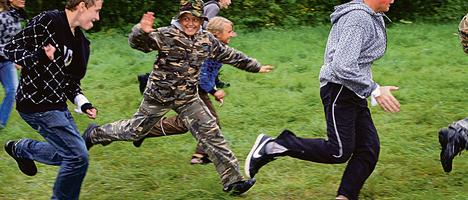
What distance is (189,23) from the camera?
540 cm

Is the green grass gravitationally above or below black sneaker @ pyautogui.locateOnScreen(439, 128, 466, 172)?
below

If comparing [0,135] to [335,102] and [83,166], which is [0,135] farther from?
[335,102]

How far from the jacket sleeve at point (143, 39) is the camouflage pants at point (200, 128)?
501 mm

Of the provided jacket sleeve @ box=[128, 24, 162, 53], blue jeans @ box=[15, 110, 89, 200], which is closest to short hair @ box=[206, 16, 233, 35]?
jacket sleeve @ box=[128, 24, 162, 53]

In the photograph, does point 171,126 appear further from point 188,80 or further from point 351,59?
point 351,59

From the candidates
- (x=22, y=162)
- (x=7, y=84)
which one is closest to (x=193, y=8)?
(x=22, y=162)

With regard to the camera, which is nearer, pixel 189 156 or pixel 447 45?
pixel 189 156

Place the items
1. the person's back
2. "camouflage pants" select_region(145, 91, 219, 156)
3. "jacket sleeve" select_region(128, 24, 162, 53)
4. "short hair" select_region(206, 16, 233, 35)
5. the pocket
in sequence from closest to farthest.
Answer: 1. the pocket
2. "jacket sleeve" select_region(128, 24, 162, 53)
3. "short hair" select_region(206, 16, 233, 35)
4. "camouflage pants" select_region(145, 91, 219, 156)
5. the person's back

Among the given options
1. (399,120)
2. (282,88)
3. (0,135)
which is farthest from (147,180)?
(282,88)

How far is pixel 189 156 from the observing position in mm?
6707

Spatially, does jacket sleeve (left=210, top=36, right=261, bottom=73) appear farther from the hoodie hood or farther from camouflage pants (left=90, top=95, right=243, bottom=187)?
the hoodie hood

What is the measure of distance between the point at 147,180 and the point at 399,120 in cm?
298

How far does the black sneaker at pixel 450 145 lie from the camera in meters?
5.59

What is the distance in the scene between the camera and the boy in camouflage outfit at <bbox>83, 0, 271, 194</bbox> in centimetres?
539
